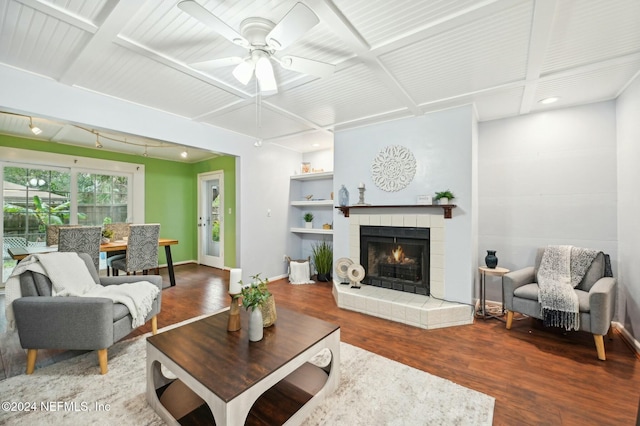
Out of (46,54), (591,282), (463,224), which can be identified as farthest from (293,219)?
(591,282)

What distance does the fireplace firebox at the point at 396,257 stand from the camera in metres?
3.39

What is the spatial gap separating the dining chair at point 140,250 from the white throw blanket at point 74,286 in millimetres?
1295

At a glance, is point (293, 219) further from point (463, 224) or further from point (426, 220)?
point (463, 224)

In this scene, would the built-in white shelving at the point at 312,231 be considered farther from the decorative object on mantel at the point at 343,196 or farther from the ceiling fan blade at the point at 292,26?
the ceiling fan blade at the point at 292,26

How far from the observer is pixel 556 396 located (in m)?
1.80

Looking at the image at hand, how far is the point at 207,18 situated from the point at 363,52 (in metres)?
1.12

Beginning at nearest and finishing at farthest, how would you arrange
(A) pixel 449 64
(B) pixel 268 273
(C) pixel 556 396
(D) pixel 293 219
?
1. (C) pixel 556 396
2. (A) pixel 449 64
3. (B) pixel 268 273
4. (D) pixel 293 219

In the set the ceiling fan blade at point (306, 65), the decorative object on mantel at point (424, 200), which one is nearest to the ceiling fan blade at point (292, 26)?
the ceiling fan blade at point (306, 65)

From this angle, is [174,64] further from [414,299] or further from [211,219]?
[211,219]

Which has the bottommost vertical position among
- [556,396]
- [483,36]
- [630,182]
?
[556,396]

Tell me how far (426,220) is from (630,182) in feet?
6.00

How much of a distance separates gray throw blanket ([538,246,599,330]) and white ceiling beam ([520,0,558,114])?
1.70 m

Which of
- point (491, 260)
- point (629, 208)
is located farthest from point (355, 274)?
point (629, 208)

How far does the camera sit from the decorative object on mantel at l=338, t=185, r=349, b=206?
396cm
